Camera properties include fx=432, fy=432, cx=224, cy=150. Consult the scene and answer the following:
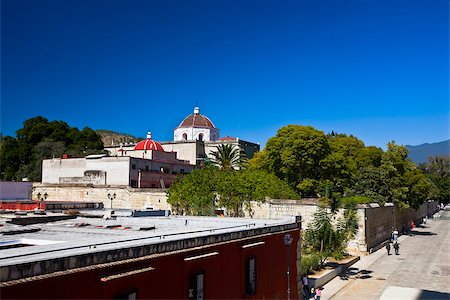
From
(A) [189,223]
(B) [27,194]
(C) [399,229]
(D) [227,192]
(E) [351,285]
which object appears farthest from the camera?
(C) [399,229]

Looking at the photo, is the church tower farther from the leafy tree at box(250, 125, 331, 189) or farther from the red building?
the red building

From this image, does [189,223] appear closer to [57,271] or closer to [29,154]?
[57,271]

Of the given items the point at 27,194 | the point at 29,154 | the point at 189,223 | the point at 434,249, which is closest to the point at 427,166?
the point at 434,249

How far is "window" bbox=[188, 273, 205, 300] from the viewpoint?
30.5 ft

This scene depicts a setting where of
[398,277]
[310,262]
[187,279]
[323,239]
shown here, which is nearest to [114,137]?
[323,239]

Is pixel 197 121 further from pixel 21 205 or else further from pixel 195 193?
pixel 21 205

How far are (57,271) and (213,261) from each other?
14.7ft

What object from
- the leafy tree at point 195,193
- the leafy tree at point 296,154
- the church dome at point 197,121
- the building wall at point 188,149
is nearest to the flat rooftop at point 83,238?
the leafy tree at point 195,193

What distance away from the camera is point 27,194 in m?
33.2

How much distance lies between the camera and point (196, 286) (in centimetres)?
949

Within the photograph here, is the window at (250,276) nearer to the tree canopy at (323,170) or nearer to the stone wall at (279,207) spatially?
the stone wall at (279,207)

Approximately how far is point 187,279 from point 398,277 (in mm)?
16094

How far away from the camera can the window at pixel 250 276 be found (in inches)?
463

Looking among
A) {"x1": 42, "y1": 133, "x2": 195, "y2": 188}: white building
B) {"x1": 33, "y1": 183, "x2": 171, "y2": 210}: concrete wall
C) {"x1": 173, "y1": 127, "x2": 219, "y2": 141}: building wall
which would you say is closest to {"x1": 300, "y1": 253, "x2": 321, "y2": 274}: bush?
{"x1": 33, "y1": 183, "x2": 171, "y2": 210}: concrete wall
